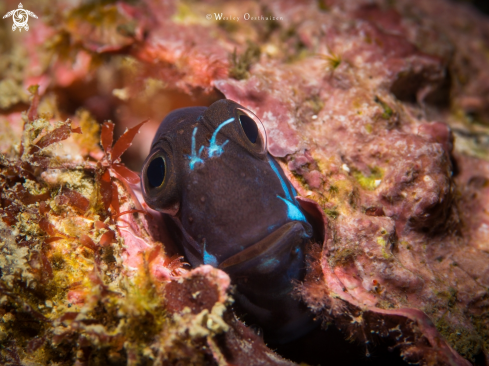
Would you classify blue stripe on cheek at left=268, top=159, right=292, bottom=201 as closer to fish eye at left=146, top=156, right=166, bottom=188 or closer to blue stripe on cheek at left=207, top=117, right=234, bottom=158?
blue stripe on cheek at left=207, top=117, right=234, bottom=158

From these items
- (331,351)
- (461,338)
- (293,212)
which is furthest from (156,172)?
(461,338)

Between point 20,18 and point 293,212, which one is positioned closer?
point 293,212

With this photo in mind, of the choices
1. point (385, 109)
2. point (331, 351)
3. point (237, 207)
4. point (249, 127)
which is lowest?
point (331, 351)

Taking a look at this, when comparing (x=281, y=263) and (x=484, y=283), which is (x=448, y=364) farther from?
(x=281, y=263)

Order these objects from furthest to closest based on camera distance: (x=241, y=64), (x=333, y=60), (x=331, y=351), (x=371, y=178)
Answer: (x=333, y=60) < (x=241, y=64) < (x=371, y=178) < (x=331, y=351)

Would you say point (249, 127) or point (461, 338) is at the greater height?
point (249, 127)

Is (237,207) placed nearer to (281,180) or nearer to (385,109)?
(281,180)

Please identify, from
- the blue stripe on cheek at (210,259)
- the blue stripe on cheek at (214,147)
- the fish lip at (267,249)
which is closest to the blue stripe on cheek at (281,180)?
the fish lip at (267,249)

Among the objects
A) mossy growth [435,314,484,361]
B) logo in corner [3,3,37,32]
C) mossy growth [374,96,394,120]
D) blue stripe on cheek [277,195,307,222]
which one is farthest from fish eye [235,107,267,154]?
logo in corner [3,3,37,32]
